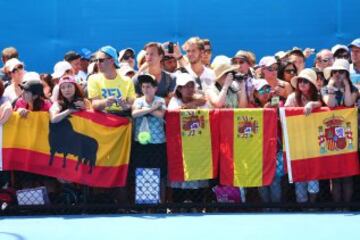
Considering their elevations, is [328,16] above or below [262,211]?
above

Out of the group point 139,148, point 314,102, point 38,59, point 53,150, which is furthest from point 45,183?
point 38,59

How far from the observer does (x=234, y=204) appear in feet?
26.9

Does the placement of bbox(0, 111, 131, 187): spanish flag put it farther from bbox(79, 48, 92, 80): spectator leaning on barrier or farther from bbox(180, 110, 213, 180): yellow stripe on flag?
bbox(79, 48, 92, 80): spectator leaning on barrier

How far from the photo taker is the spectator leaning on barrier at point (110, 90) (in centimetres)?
807

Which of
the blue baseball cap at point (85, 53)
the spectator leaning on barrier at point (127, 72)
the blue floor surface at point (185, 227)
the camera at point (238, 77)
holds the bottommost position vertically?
the blue floor surface at point (185, 227)

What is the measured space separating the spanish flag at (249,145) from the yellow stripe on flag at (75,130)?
1.19 m

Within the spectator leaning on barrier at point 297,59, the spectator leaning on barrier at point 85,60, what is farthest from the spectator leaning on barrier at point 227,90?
the spectator leaning on barrier at point 85,60

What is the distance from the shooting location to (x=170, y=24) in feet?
40.7

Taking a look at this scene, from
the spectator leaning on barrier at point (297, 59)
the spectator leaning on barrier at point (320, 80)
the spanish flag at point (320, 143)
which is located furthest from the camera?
the spectator leaning on barrier at point (297, 59)

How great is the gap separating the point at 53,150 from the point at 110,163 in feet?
2.28

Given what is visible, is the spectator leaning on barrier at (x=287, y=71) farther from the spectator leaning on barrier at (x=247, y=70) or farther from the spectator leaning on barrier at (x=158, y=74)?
the spectator leaning on barrier at (x=158, y=74)

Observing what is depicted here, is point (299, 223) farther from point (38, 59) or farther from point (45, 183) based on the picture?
point (38, 59)

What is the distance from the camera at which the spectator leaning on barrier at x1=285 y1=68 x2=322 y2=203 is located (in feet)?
26.4

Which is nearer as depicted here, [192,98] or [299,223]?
[299,223]
